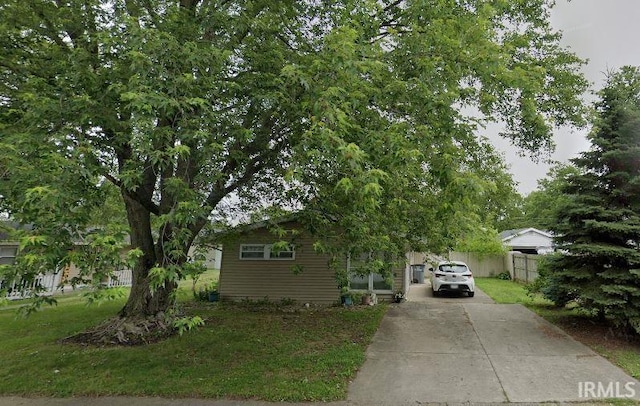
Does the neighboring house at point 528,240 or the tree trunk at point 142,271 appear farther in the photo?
the neighboring house at point 528,240

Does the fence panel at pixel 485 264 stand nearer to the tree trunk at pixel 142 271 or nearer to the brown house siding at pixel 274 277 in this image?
the brown house siding at pixel 274 277

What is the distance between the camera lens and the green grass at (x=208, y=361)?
16.9 ft

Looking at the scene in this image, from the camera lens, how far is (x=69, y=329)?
896 centimetres

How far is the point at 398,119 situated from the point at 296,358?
170 inches

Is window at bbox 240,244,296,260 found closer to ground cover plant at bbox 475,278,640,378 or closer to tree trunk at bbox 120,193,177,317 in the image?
tree trunk at bbox 120,193,177,317

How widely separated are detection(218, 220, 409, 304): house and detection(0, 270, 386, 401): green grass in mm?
2671

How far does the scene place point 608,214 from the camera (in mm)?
7473

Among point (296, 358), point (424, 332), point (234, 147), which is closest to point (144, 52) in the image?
point (234, 147)

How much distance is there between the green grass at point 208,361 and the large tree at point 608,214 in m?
4.63

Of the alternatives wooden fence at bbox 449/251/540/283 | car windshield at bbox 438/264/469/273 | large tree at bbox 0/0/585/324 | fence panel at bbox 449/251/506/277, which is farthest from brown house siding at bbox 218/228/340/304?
fence panel at bbox 449/251/506/277

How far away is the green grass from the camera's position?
5148 millimetres

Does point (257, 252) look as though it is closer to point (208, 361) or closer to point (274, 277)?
point (274, 277)

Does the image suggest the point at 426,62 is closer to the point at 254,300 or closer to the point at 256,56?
the point at 256,56

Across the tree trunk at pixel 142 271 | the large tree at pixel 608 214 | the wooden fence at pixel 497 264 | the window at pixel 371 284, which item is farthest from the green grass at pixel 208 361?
the wooden fence at pixel 497 264
